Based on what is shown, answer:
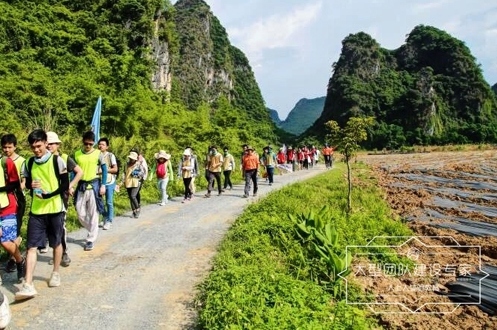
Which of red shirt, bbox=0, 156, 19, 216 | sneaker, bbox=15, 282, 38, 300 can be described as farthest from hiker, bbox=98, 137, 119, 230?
sneaker, bbox=15, 282, 38, 300

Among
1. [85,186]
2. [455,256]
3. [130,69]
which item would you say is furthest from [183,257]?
[130,69]

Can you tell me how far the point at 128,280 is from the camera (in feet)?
17.8

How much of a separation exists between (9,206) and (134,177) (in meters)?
4.24

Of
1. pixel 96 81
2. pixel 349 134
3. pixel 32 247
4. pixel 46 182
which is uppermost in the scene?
pixel 96 81

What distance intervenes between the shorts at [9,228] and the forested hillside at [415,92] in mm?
81946

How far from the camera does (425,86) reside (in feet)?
324

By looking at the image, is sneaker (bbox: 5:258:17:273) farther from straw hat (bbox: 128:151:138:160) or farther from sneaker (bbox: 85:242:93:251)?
straw hat (bbox: 128:151:138:160)

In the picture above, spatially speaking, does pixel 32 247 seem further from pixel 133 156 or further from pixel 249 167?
pixel 249 167

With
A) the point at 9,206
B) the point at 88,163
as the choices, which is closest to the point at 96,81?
the point at 88,163

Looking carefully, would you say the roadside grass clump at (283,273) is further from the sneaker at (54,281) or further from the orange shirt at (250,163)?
the orange shirt at (250,163)

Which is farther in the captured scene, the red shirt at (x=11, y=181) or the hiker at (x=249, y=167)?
the hiker at (x=249, y=167)

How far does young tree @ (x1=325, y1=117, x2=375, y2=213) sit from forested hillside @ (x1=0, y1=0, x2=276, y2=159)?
25.4ft

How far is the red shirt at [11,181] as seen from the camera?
4920 mm

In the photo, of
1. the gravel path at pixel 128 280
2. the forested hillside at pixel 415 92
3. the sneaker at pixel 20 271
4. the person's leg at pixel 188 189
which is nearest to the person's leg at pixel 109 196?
the gravel path at pixel 128 280
